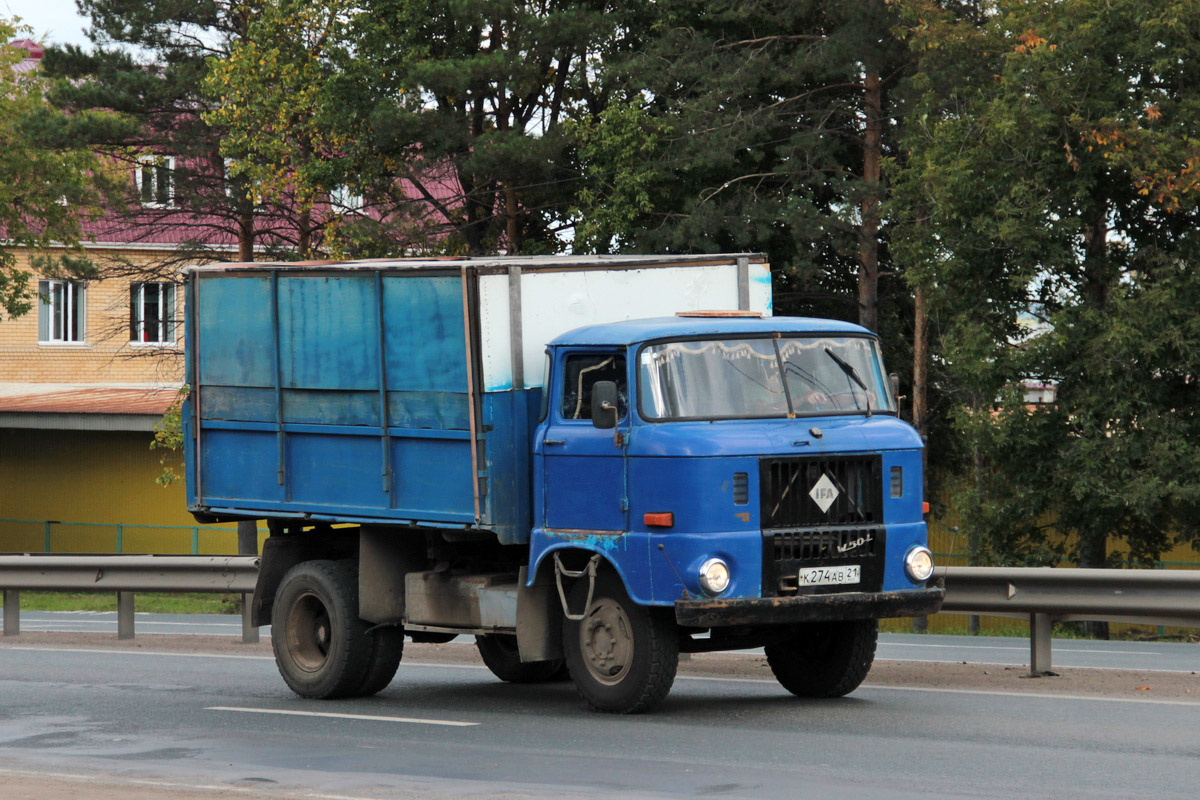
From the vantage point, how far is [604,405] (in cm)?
1034

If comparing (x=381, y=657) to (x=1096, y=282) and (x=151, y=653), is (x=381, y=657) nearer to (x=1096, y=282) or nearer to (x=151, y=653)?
(x=151, y=653)

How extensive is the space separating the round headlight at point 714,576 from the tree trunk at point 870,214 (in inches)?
834

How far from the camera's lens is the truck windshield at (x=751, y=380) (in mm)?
10352

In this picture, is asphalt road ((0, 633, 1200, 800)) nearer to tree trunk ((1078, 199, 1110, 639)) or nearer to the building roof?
tree trunk ((1078, 199, 1110, 639))

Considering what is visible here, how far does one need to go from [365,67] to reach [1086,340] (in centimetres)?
1405

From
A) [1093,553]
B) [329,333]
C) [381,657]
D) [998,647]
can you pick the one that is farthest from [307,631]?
[1093,553]

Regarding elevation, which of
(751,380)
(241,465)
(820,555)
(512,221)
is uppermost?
(512,221)

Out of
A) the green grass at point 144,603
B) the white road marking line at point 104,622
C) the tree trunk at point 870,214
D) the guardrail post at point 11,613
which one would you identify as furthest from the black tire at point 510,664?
the tree trunk at point 870,214

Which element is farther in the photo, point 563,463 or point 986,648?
point 986,648

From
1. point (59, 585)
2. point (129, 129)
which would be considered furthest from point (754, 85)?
point (59, 585)

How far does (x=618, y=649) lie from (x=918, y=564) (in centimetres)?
195

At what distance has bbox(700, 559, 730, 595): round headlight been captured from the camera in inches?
389

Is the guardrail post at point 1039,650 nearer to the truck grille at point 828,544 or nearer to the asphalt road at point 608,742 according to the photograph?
the asphalt road at point 608,742

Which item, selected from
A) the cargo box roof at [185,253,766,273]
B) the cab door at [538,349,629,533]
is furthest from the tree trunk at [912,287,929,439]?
the cab door at [538,349,629,533]
